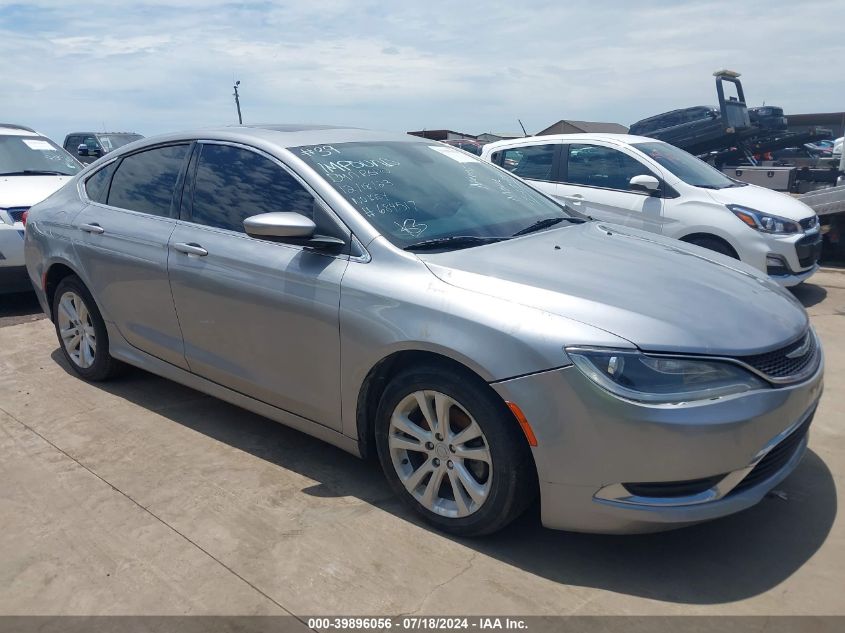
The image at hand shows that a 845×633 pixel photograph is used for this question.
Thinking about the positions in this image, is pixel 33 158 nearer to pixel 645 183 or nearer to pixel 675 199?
pixel 645 183

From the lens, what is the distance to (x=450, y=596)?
267 cm

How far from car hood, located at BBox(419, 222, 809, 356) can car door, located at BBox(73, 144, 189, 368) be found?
5.65ft

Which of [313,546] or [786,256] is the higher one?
[786,256]

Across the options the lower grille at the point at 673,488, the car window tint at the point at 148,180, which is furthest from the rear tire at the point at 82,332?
the lower grille at the point at 673,488

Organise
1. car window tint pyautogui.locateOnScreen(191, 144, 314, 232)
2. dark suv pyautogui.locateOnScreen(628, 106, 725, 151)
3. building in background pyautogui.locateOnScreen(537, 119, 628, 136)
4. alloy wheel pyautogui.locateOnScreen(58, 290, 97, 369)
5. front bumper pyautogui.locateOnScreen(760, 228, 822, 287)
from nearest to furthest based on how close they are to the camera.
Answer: car window tint pyautogui.locateOnScreen(191, 144, 314, 232), alloy wheel pyautogui.locateOnScreen(58, 290, 97, 369), front bumper pyautogui.locateOnScreen(760, 228, 822, 287), dark suv pyautogui.locateOnScreen(628, 106, 725, 151), building in background pyautogui.locateOnScreen(537, 119, 628, 136)

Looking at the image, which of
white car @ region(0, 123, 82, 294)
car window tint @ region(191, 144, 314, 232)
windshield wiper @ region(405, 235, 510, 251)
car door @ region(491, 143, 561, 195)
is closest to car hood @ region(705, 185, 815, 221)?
car door @ region(491, 143, 561, 195)

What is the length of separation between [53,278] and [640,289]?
3.98m

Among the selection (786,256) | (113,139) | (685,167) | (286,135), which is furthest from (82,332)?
(113,139)

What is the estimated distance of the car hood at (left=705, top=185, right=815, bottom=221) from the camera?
6734mm

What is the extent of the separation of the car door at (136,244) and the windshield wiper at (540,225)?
1.89 metres

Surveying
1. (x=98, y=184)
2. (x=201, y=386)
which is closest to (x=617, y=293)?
(x=201, y=386)

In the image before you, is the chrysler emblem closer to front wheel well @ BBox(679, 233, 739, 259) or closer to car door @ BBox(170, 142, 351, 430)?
car door @ BBox(170, 142, 351, 430)

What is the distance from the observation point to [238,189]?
12.4 feet

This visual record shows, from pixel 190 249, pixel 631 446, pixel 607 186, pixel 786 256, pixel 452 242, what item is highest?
pixel 452 242
